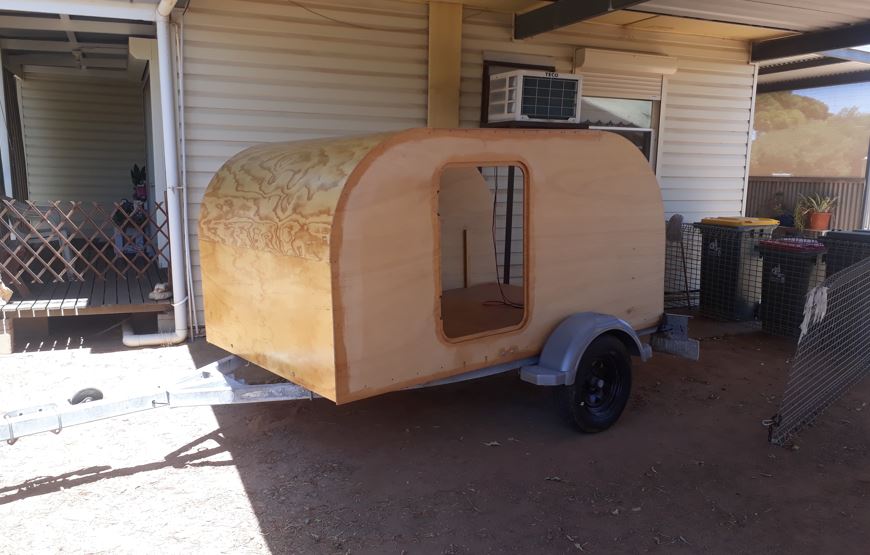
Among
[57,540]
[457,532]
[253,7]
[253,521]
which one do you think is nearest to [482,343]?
[457,532]

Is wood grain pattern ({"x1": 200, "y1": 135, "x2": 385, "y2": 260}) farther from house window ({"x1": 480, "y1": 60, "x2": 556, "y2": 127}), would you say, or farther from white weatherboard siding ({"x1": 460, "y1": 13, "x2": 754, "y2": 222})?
white weatherboard siding ({"x1": 460, "y1": 13, "x2": 754, "y2": 222})

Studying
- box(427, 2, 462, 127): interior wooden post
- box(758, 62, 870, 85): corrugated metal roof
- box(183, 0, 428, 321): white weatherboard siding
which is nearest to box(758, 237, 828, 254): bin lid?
box(427, 2, 462, 127): interior wooden post

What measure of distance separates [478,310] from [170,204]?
3128 millimetres

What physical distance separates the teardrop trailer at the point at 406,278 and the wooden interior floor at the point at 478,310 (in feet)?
0.10

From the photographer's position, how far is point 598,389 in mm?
4668

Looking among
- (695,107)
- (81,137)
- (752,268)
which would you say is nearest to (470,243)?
(752,268)

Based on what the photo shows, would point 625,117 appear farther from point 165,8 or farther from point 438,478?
point 438,478

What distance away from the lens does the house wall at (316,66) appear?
6293 mm

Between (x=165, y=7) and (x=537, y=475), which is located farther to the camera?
(x=165, y=7)

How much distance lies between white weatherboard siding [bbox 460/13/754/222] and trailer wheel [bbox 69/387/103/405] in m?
5.80

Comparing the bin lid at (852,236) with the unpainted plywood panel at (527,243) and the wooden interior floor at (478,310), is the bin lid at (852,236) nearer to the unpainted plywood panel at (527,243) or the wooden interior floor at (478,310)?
the unpainted plywood panel at (527,243)

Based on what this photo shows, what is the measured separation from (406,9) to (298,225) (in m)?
4.31

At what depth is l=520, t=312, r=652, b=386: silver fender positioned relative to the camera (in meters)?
4.16

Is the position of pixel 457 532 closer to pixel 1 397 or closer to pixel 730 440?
pixel 730 440
